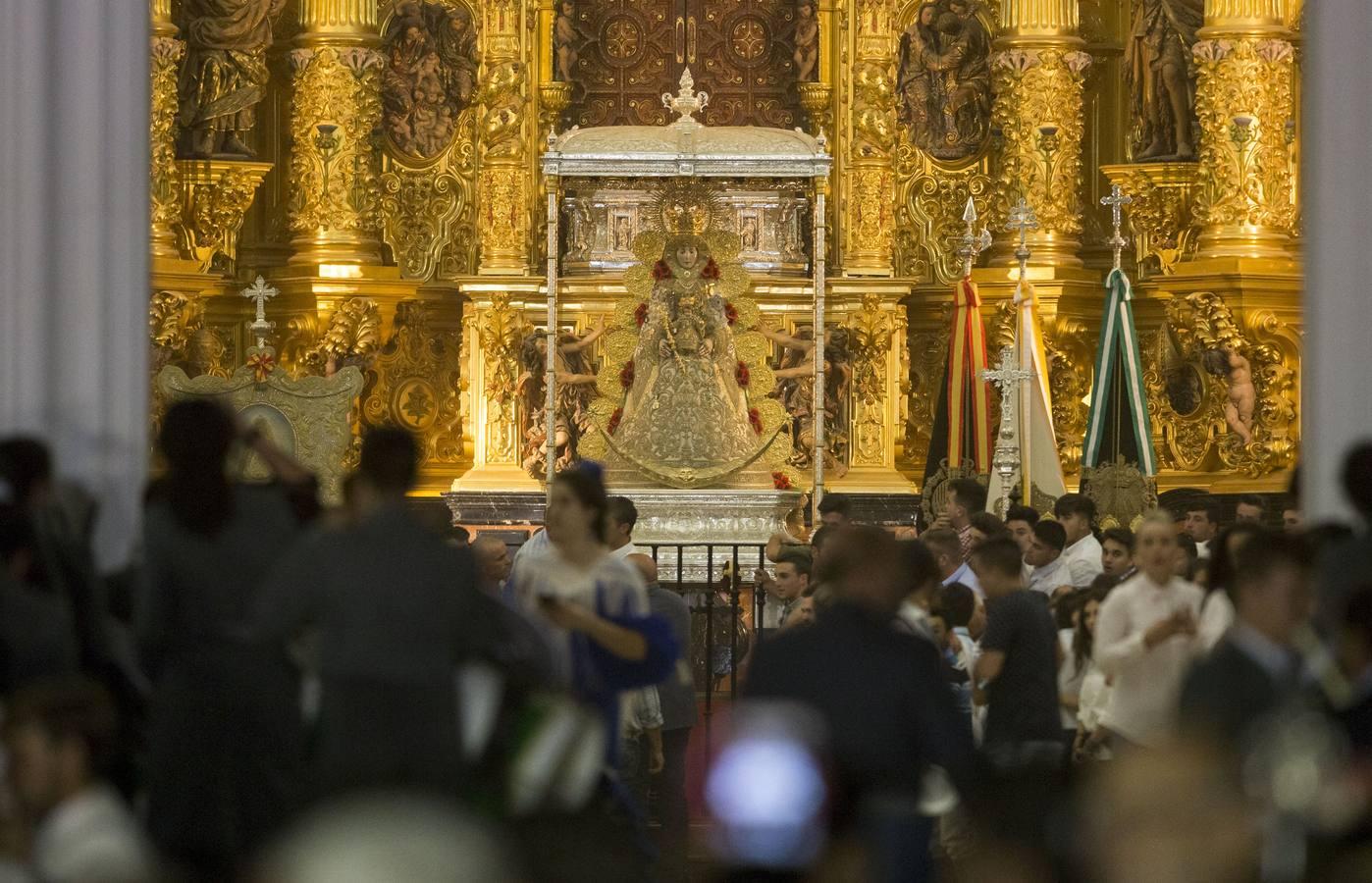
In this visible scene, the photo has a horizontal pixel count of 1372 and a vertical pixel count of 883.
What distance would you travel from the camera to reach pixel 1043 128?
60.8 ft

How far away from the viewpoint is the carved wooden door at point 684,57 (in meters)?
19.7

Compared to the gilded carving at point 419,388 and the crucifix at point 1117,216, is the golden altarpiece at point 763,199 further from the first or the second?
the crucifix at point 1117,216

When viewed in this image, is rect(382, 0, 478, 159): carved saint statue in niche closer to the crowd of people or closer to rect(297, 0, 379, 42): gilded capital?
rect(297, 0, 379, 42): gilded capital

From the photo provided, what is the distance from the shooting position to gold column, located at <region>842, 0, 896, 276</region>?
61.6 feet

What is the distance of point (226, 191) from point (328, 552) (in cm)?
1275

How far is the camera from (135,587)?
21.0 feet

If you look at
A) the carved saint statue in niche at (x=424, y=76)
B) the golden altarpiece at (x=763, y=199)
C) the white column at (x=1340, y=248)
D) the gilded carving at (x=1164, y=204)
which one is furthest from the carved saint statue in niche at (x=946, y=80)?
the white column at (x=1340, y=248)

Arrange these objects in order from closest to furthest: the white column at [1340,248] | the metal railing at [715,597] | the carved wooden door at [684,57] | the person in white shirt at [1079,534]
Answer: the white column at [1340,248] < the person in white shirt at [1079,534] < the metal railing at [715,597] < the carved wooden door at [684,57]

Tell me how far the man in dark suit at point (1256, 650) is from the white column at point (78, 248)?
126 inches

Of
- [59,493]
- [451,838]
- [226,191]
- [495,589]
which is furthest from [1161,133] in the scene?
[451,838]

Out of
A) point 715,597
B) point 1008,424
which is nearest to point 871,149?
point 1008,424

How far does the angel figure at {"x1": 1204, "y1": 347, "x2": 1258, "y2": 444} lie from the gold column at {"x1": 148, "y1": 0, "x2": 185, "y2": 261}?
7449 mm

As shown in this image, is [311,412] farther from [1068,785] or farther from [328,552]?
[1068,785]

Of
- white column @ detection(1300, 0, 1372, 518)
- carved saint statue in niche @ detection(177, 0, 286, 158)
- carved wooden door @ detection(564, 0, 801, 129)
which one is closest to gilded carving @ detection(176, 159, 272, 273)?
carved saint statue in niche @ detection(177, 0, 286, 158)
